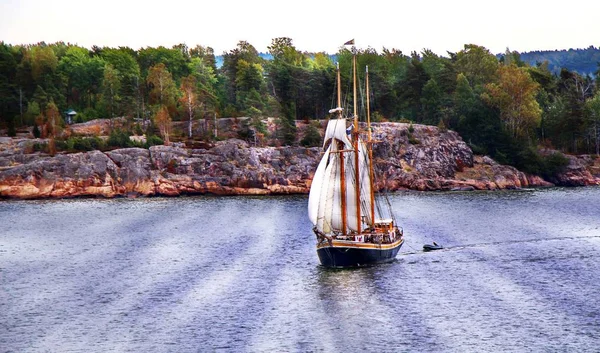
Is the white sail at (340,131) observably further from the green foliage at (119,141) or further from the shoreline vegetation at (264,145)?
the green foliage at (119,141)

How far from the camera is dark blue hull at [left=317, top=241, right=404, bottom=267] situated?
75812mm

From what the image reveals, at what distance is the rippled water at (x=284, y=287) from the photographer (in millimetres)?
53812

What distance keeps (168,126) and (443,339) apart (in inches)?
5212

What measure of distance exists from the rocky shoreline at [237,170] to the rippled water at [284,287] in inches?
1444

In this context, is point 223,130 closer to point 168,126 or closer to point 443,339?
point 168,126

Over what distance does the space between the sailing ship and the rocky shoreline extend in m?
78.8

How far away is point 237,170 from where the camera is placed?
16150cm

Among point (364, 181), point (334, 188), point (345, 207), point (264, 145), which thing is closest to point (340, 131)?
point (334, 188)

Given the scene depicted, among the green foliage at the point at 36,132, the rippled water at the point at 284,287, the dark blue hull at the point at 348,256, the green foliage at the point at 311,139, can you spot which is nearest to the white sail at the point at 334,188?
the dark blue hull at the point at 348,256

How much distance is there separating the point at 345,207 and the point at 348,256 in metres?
5.92

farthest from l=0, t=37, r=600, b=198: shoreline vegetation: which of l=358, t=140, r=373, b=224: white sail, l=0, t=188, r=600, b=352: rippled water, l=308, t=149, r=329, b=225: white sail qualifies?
l=308, t=149, r=329, b=225: white sail

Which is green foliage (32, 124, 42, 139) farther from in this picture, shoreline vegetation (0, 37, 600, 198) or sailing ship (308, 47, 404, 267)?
sailing ship (308, 47, 404, 267)

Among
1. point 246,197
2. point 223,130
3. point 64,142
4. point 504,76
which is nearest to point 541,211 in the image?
point 246,197

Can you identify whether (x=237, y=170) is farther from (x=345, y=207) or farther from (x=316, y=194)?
(x=316, y=194)
